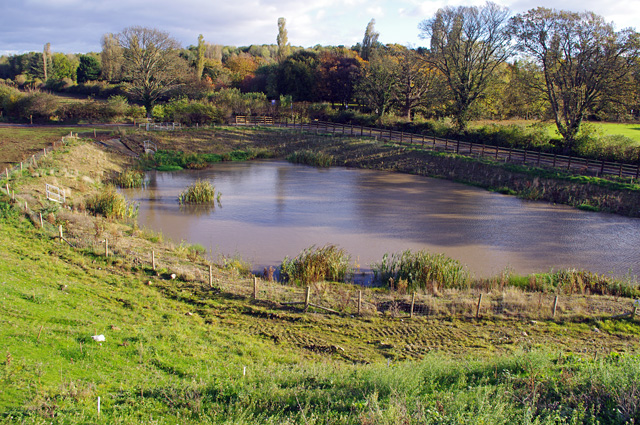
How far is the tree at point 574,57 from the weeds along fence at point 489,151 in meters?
2.90

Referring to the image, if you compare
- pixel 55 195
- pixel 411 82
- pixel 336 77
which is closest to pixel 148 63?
pixel 336 77

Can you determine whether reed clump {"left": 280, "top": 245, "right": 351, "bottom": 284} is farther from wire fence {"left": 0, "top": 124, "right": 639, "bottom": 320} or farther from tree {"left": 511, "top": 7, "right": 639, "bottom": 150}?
tree {"left": 511, "top": 7, "right": 639, "bottom": 150}

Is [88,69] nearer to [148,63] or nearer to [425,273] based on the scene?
[148,63]

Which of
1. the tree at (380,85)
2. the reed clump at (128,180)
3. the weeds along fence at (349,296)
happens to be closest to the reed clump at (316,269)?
the weeds along fence at (349,296)

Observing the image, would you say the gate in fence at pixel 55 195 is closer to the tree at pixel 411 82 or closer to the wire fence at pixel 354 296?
the wire fence at pixel 354 296

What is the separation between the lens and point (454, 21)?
139 feet

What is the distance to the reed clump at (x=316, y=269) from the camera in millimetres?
15312

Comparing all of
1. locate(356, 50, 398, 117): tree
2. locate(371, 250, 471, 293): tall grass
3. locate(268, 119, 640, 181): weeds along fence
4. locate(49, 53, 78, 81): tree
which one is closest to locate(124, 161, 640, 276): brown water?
locate(371, 250, 471, 293): tall grass

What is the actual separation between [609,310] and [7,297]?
15.0 m

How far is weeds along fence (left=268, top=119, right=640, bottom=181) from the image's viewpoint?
2958 cm

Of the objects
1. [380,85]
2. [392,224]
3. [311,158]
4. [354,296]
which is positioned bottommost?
[354,296]

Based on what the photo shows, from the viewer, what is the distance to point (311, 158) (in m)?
42.3

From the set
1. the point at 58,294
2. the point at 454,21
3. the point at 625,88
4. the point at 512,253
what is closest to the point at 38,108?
the point at 454,21

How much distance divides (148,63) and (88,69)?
3442cm
